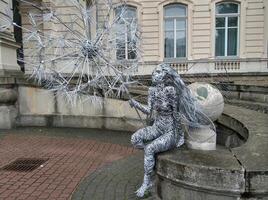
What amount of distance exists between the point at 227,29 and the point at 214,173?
21.8m

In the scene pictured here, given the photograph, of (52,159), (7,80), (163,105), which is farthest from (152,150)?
(7,80)

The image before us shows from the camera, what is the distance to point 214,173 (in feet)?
13.0

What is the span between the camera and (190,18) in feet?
78.6

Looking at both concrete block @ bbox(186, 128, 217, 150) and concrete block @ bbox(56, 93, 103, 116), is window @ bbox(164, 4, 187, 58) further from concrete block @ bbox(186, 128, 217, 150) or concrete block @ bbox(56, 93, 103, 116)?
concrete block @ bbox(186, 128, 217, 150)

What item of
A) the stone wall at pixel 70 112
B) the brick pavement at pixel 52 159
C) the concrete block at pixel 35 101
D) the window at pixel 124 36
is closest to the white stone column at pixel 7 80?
the concrete block at pixel 35 101

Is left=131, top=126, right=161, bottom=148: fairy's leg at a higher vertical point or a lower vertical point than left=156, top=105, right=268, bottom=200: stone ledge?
higher

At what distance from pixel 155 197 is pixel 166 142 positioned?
75 centimetres

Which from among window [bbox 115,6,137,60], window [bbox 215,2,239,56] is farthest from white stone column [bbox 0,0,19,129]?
window [bbox 215,2,239,56]

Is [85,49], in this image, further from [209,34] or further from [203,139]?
[209,34]

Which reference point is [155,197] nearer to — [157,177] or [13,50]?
[157,177]

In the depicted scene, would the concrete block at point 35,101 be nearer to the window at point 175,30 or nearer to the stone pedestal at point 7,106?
the stone pedestal at point 7,106

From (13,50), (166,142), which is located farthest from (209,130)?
(13,50)

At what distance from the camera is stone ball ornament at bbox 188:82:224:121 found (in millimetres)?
5465

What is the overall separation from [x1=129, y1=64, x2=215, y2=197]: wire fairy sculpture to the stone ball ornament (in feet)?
0.75
